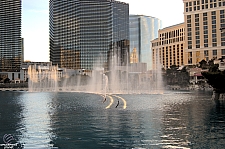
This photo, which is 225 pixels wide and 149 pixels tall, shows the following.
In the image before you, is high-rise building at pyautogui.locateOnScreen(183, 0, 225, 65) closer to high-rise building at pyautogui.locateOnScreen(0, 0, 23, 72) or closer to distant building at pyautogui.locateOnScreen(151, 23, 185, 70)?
distant building at pyautogui.locateOnScreen(151, 23, 185, 70)

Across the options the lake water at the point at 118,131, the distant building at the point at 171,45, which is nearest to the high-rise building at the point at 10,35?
the distant building at the point at 171,45

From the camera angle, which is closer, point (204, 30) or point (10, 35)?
point (204, 30)

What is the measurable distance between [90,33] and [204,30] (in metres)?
60.0

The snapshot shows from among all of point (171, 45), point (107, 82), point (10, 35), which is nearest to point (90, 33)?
point (171, 45)

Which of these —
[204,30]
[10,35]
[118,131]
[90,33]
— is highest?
[10,35]

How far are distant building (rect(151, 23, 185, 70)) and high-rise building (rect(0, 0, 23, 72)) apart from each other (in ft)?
257

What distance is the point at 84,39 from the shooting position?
155500 millimetres

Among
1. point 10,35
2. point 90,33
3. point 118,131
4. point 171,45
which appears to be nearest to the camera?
point 118,131

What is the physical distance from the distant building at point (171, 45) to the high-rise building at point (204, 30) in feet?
54.0

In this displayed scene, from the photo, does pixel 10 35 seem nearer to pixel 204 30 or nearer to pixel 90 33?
pixel 90 33

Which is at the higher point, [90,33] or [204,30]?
[90,33]

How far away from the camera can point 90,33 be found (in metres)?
155

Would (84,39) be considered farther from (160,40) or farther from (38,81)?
(38,81)

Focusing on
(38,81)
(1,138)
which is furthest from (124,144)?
(38,81)
